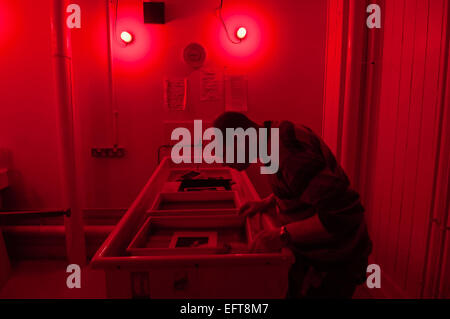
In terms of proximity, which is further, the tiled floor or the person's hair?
the tiled floor

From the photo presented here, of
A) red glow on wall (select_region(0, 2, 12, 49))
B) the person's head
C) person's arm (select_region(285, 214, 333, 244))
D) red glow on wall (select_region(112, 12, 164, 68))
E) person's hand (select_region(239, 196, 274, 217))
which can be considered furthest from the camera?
red glow on wall (select_region(112, 12, 164, 68))

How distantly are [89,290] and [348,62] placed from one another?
2419 millimetres

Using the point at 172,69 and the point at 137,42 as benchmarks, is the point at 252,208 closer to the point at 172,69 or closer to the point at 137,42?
the point at 172,69

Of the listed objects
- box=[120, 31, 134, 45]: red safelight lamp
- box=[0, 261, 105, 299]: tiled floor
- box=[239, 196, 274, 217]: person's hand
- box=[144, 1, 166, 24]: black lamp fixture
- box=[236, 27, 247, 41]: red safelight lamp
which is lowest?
box=[0, 261, 105, 299]: tiled floor

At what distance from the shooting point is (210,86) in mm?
2689

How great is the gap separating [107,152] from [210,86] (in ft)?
3.80

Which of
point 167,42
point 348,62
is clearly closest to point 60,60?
point 167,42

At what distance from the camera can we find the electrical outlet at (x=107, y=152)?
8.79ft

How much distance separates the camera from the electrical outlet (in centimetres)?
268

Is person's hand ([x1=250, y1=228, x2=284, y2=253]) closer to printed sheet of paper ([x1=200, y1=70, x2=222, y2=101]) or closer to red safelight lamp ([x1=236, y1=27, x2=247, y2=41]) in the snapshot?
printed sheet of paper ([x1=200, y1=70, x2=222, y2=101])

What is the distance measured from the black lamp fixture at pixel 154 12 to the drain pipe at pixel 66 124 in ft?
2.20

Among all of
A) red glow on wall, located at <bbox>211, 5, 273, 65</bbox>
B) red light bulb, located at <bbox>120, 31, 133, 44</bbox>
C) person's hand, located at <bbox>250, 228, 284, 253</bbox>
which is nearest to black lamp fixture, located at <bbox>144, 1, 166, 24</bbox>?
red light bulb, located at <bbox>120, 31, 133, 44</bbox>

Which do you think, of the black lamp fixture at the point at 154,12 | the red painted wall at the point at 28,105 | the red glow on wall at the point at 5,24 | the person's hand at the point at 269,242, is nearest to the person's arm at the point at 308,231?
the person's hand at the point at 269,242

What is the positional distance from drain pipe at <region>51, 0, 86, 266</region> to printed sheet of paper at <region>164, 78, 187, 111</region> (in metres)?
0.82
